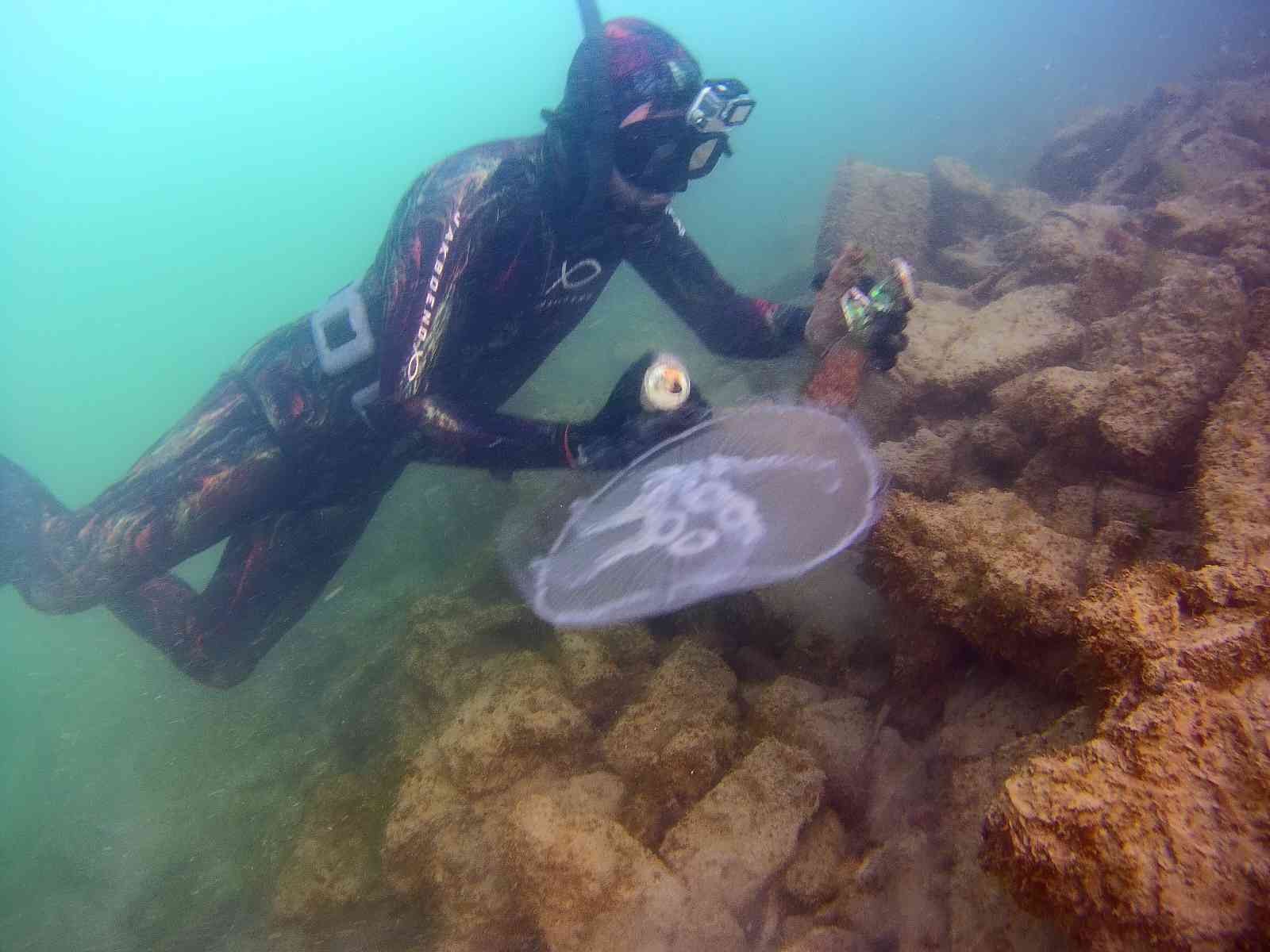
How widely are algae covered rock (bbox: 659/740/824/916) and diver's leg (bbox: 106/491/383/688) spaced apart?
3467 millimetres

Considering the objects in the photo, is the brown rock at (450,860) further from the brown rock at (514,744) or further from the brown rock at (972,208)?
the brown rock at (972,208)

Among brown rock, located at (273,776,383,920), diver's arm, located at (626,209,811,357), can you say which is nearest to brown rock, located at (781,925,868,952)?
brown rock, located at (273,776,383,920)

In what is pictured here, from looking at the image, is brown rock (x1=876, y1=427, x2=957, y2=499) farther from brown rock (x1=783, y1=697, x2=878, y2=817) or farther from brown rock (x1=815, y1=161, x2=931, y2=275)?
brown rock (x1=815, y1=161, x2=931, y2=275)

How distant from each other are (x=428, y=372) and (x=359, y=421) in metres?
1.11

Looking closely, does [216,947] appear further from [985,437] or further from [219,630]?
[985,437]

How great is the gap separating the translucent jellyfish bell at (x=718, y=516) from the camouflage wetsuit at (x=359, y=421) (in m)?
0.60

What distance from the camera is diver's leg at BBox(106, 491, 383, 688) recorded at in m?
4.57

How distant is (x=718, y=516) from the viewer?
2.41 meters

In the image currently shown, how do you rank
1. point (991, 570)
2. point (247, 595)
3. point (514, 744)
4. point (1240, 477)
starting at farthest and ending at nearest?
1. point (247, 595)
2. point (514, 744)
3. point (991, 570)
4. point (1240, 477)

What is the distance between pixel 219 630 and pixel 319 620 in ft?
8.69

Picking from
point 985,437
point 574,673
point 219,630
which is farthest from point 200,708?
point 985,437

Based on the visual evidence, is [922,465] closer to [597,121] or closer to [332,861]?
[597,121]

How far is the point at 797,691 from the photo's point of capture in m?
2.56

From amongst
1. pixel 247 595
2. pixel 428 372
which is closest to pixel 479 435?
pixel 428 372
